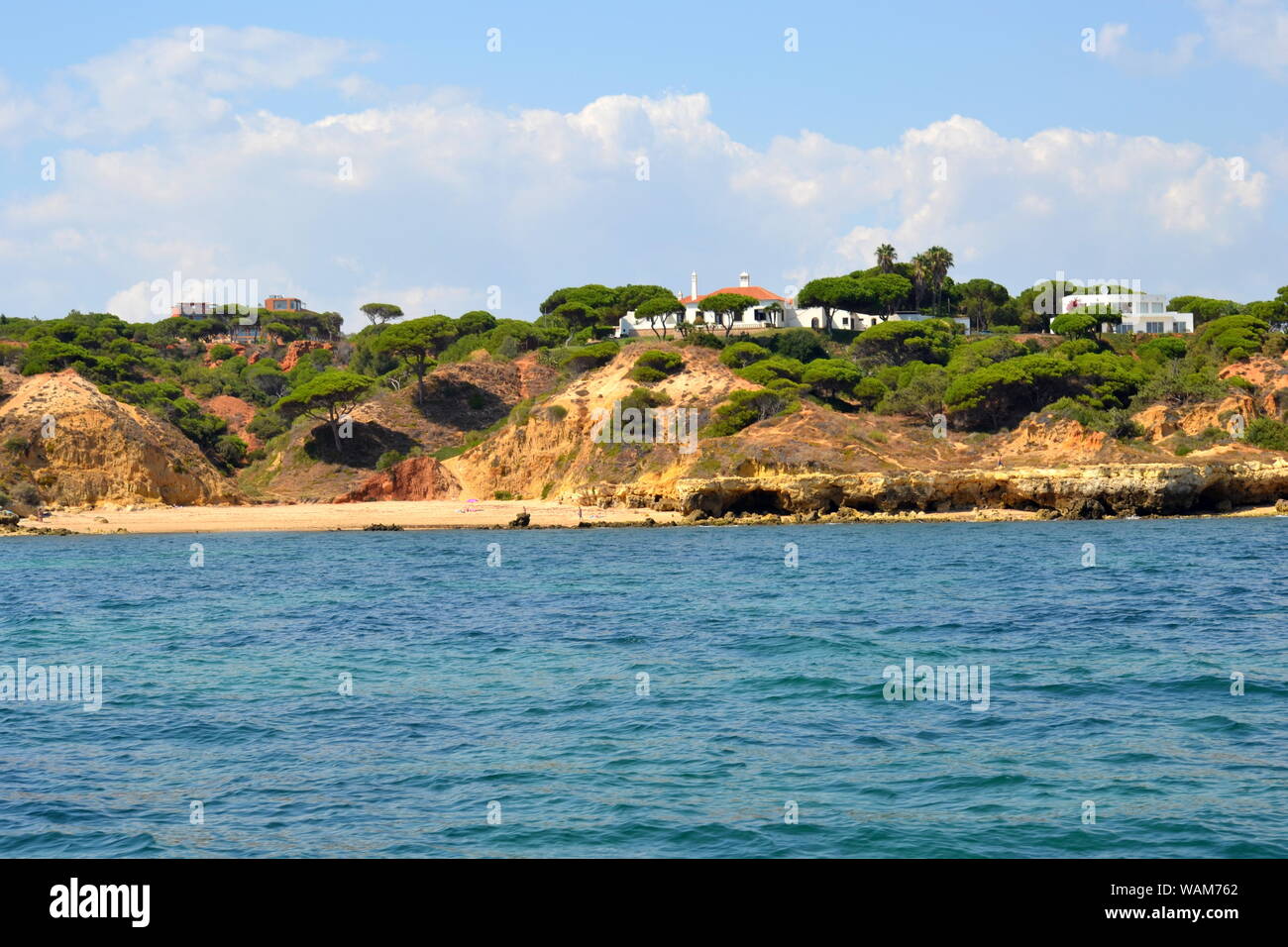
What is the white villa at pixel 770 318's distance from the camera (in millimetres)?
99688

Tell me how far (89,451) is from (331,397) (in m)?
18.6

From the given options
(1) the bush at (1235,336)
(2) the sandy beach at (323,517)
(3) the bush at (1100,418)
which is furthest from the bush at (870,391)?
(1) the bush at (1235,336)

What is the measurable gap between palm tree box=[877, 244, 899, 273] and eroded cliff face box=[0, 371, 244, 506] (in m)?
65.1

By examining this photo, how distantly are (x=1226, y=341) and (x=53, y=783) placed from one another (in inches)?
3072

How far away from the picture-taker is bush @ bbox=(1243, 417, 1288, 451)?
2339 inches

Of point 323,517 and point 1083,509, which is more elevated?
point 1083,509

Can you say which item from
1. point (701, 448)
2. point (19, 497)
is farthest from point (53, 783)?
point (19, 497)

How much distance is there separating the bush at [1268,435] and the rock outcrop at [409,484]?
4436 centimetres

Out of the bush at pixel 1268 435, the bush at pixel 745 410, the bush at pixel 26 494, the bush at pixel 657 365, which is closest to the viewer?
the bush at pixel 1268 435

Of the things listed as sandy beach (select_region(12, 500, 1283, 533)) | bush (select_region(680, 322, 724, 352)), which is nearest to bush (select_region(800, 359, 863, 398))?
bush (select_region(680, 322, 724, 352))

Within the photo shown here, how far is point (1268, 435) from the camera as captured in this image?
60.1m

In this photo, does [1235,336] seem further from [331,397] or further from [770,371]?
[331,397]

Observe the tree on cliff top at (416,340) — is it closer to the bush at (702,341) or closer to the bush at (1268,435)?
the bush at (702,341)

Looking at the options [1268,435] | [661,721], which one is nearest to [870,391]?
[1268,435]
